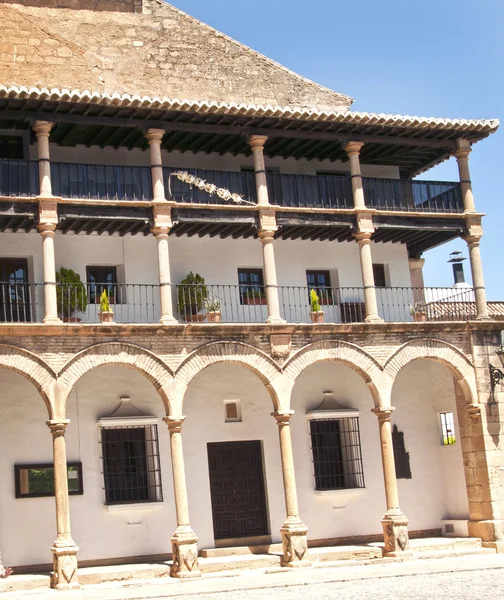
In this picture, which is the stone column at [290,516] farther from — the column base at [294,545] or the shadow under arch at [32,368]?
the shadow under arch at [32,368]

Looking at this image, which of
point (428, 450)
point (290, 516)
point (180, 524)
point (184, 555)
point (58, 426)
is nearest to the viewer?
point (58, 426)

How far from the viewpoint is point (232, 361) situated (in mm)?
20781

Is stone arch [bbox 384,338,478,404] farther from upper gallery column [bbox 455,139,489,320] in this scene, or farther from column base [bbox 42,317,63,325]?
column base [bbox 42,317,63,325]

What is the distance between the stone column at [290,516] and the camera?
2022cm

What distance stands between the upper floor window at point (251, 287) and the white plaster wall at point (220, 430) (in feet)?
5.19

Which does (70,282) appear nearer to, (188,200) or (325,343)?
(188,200)

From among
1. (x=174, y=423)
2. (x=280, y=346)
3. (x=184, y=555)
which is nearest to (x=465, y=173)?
(x=280, y=346)

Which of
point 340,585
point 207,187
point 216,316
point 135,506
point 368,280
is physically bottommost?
point 340,585

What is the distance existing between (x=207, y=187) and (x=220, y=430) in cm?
A: 513

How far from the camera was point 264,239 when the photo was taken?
21656 mm

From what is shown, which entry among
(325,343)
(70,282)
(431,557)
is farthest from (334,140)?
(431,557)

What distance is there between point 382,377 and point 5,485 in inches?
310

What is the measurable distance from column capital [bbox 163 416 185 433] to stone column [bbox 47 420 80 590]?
6.60 feet

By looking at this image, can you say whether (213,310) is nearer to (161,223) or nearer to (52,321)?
(161,223)
